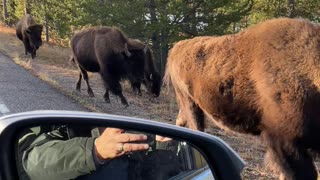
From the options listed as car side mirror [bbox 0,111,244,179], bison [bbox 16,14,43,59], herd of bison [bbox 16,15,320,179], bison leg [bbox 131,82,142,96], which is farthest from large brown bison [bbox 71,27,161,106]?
bison [bbox 16,14,43,59]

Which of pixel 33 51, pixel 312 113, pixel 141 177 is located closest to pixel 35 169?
pixel 141 177

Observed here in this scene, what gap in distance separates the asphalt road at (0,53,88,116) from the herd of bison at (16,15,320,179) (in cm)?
258

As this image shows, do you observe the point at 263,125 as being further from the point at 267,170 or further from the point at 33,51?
the point at 33,51

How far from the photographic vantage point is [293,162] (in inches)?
242

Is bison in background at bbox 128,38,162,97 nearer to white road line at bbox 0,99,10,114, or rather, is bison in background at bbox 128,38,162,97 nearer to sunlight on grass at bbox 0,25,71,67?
white road line at bbox 0,99,10,114

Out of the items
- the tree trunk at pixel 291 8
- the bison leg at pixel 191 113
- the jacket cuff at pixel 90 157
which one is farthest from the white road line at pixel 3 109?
the tree trunk at pixel 291 8

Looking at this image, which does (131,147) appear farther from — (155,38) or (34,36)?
(34,36)

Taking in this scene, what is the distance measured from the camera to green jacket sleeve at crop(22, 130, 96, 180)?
2115 mm

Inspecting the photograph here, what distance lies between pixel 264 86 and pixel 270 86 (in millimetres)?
90

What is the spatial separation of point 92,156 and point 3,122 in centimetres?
35

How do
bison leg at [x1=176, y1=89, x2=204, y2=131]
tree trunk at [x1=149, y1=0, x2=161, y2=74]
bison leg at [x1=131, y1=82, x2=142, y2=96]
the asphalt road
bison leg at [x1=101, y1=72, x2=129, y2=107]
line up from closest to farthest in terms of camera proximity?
bison leg at [x1=176, y1=89, x2=204, y2=131], the asphalt road, bison leg at [x1=101, y1=72, x2=129, y2=107], bison leg at [x1=131, y1=82, x2=142, y2=96], tree trunk at [x1=149, y1=0, x2=161, y2=74]

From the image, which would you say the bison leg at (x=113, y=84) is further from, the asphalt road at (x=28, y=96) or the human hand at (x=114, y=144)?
the human hand at (x=114, y=144)

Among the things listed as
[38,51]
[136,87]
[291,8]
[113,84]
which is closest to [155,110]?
[113,84]

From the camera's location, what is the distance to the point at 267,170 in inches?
275
